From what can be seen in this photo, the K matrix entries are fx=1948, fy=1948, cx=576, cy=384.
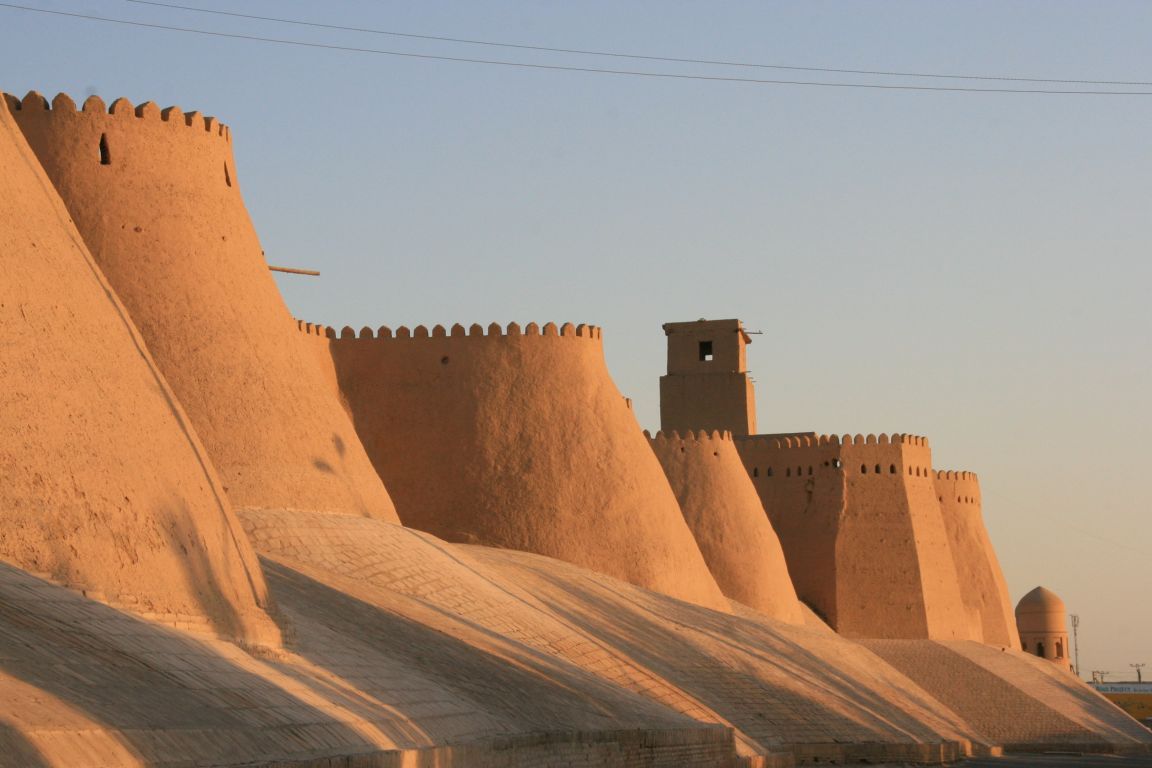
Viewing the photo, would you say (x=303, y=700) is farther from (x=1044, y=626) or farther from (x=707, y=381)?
(x=1044, y=626)

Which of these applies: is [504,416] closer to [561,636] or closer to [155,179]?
[561,636]

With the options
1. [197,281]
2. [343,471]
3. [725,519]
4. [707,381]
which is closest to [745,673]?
[343,471]

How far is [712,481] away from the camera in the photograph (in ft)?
103

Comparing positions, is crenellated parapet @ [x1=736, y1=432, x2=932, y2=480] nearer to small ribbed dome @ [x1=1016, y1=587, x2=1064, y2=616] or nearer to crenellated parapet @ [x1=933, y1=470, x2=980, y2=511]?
crenellated parapet @ [x1=933, y1=470, x2=980, y2=511]

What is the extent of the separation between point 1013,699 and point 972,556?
7.14 meters

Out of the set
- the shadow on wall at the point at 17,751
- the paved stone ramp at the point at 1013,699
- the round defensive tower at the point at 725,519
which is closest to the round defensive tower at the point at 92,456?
the shadow on wall at the point at 17,751

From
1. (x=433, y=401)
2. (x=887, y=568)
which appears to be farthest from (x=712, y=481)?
(x=433, y=401)

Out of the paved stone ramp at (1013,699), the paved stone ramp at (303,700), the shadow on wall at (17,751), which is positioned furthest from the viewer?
the paved stone ramp at (1013,699)

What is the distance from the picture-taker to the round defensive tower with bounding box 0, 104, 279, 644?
39.2 feet

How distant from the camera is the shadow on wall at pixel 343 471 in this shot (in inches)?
826

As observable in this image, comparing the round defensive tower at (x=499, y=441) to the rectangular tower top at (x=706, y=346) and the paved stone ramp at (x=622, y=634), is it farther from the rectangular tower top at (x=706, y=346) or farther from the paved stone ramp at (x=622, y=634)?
the rectangular tower top at (x=706, y=346)

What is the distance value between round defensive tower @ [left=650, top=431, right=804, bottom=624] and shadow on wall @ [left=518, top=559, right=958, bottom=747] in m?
4.08

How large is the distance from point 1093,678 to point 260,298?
9860cm

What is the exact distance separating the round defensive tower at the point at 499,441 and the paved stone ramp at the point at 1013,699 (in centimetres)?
692
